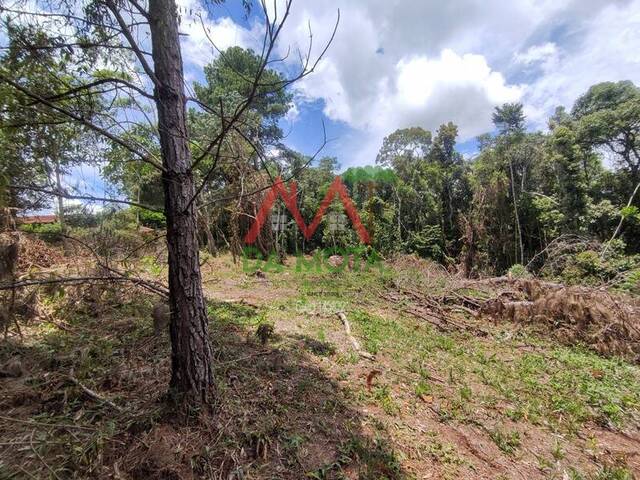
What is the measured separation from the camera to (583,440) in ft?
7.84

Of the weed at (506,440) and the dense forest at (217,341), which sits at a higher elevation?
the dense forest at (217,341)

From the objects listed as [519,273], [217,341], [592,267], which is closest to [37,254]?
[217,341]

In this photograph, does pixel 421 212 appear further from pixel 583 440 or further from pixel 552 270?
pixel 583 440

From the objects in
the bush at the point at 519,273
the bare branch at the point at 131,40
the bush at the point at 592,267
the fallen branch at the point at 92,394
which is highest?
the bare branch at the point at 131,40

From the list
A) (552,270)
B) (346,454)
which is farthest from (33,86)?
(552,270)

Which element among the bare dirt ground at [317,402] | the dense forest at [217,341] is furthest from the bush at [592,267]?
the bare dirt ground at [317,402]

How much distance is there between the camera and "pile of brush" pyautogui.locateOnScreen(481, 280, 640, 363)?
425 centimetres

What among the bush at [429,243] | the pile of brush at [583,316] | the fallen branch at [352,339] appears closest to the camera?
the fallen branch at [352,339]

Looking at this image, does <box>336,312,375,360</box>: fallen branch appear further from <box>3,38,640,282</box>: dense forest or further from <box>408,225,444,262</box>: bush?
<box>408,225,444,262</box>: bush

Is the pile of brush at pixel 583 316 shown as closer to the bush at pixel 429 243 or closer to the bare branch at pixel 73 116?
the bare branch at pixel 73 116

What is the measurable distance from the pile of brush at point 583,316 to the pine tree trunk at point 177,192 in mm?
5536

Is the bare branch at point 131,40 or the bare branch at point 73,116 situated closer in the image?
the bare branch at point 73,116

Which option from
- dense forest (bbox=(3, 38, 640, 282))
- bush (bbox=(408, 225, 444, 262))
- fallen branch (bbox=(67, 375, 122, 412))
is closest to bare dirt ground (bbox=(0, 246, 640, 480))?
fallen branch (bbox=(67, 375, 122, 412))

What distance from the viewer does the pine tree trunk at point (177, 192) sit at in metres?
1.55
